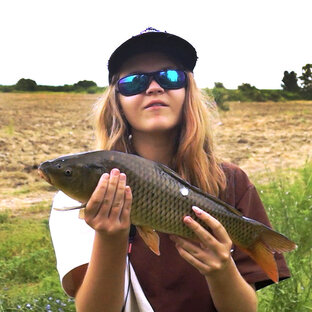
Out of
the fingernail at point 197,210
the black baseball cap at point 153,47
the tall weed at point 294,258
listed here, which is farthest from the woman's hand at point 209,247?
the tall weed at point 294,258

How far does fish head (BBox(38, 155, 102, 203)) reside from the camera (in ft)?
3.82

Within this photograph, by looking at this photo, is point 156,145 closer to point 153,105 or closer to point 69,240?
point 153,105

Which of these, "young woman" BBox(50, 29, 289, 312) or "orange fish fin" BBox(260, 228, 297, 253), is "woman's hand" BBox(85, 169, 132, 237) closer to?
"young woman" BBox(50, 29, 289, 312)

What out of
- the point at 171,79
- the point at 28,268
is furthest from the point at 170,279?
the point at 28,268

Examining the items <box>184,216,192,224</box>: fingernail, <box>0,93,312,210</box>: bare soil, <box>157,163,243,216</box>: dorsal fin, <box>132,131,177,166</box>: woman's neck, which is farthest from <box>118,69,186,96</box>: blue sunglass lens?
<box>0,93,312,210</box>: bare soil

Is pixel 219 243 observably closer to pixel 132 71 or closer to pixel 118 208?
pixel 118 208

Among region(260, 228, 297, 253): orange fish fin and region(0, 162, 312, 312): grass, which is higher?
region(260, 228, 297, 253): orange fish fin

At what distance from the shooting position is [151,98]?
150 centimetres

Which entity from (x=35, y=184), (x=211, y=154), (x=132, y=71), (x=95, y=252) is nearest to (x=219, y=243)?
(x=95, y=252)

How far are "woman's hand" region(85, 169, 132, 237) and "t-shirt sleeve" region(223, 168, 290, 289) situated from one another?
1.60 feet

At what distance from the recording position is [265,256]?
1.39 m

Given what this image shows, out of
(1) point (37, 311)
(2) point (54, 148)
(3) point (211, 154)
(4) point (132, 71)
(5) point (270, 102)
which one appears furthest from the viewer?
(5) point (270, 102)

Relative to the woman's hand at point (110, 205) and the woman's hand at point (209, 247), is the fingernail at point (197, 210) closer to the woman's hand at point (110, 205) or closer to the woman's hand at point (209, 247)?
the woman's hand at point (209, 247)

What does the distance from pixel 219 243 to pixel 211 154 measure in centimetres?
45
